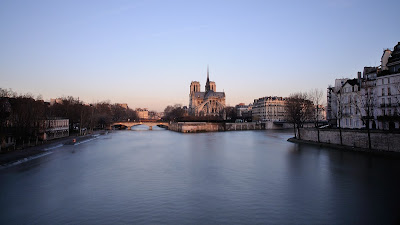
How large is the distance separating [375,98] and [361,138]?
6003mm

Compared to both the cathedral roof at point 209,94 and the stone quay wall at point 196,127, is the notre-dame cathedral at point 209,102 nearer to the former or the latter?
the cathedral roof at point 209,94

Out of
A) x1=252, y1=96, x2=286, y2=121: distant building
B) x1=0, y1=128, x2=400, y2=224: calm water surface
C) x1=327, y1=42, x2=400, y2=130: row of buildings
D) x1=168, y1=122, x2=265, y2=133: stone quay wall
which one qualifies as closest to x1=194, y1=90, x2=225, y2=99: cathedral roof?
x1=252, y1=96, x2=286, y2=121: distant building

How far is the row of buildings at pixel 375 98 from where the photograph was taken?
28.0 metres

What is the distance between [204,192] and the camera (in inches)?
607

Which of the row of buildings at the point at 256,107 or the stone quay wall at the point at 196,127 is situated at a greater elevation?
the row of buildings at the point at 256,107

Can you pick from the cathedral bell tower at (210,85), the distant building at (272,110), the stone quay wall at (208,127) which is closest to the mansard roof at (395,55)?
the stone quay wall at (208,127)

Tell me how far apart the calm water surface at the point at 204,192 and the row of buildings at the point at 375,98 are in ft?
22.9

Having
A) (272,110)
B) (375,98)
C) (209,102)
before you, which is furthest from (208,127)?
(375,98)

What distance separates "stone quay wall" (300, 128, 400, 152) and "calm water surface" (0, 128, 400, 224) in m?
1.60

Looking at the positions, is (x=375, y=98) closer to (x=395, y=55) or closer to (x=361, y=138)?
(x=395, y=55)

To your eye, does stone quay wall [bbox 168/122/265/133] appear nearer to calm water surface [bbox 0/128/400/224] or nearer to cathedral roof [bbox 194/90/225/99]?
cathedral roof [bbox 194/90/225/99]

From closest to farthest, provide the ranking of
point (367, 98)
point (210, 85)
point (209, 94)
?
point (367, 98)
point (209, 94)
point (210, 85)

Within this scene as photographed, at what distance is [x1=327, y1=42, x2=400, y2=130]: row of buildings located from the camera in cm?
2798

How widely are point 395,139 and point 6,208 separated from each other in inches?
1038
